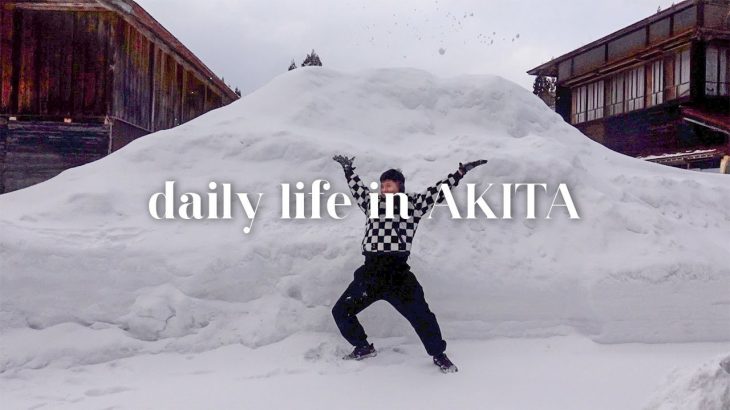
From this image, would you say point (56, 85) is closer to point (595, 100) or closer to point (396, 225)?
point (396, 225)

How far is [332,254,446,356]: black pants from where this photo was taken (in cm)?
390

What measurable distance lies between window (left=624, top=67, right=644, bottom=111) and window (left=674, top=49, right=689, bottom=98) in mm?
1466

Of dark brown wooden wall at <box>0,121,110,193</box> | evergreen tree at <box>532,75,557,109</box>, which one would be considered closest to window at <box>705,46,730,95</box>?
dark brown wooden wall at <box>0,121,110,193</box>

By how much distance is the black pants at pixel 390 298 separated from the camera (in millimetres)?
3904

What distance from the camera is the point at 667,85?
1612 centimetres

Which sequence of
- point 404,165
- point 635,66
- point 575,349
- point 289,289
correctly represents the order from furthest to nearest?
point 635,66, point 404,165, point 289,289, point 575,349

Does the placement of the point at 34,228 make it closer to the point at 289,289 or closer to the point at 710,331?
the point at 289,289

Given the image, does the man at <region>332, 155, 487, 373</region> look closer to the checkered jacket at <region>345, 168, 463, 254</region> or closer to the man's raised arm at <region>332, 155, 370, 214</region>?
the checkered jacket at <region>345, 168, 463, 254</region>

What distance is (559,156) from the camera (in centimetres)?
654

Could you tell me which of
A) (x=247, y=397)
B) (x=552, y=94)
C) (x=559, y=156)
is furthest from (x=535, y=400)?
(x=552, y=94)

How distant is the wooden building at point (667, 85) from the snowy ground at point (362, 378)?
Result: 12335mm

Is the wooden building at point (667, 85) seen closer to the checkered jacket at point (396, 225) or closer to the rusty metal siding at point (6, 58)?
the checkered jacket at point (396, 225)

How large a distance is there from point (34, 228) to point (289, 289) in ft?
8.56

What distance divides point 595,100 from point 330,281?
709 inches
